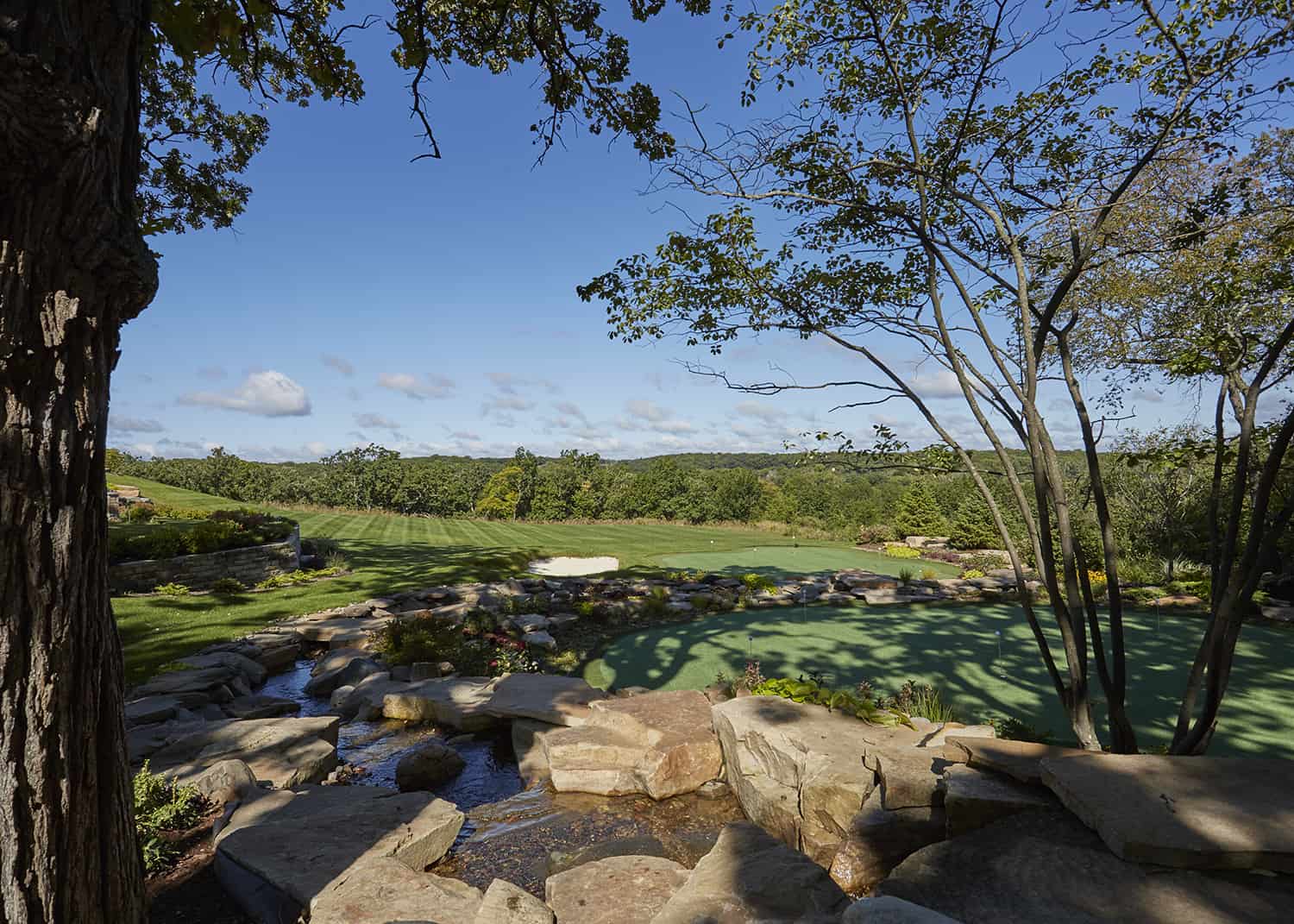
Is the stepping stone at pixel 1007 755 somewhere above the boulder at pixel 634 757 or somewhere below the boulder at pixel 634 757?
above

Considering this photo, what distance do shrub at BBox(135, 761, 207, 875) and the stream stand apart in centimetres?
111

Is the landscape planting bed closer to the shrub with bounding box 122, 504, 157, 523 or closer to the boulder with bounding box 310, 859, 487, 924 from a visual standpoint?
the boulder with bounding box 310, 859, 487, 924

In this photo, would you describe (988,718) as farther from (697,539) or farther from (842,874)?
(697,539)

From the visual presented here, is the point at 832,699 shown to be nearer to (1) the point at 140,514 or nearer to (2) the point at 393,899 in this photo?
(2) the point at 393,899

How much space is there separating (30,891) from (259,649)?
237 inches

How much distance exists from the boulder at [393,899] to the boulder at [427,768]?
156cm

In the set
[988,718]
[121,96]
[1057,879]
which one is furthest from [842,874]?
[121,96]

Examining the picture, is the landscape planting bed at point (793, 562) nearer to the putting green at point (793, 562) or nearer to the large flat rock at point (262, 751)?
the putting green at point (793, 562)

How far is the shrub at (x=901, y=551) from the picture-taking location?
56.6 feet

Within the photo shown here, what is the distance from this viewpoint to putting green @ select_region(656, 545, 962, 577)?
13844 mm

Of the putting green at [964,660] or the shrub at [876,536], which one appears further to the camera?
the shrub at [876,536]

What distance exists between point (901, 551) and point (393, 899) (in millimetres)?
17418

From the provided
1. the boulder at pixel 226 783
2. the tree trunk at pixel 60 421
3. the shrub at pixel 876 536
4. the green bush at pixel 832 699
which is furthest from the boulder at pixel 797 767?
the shrub at pixel 876 536

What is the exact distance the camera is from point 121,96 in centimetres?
168
